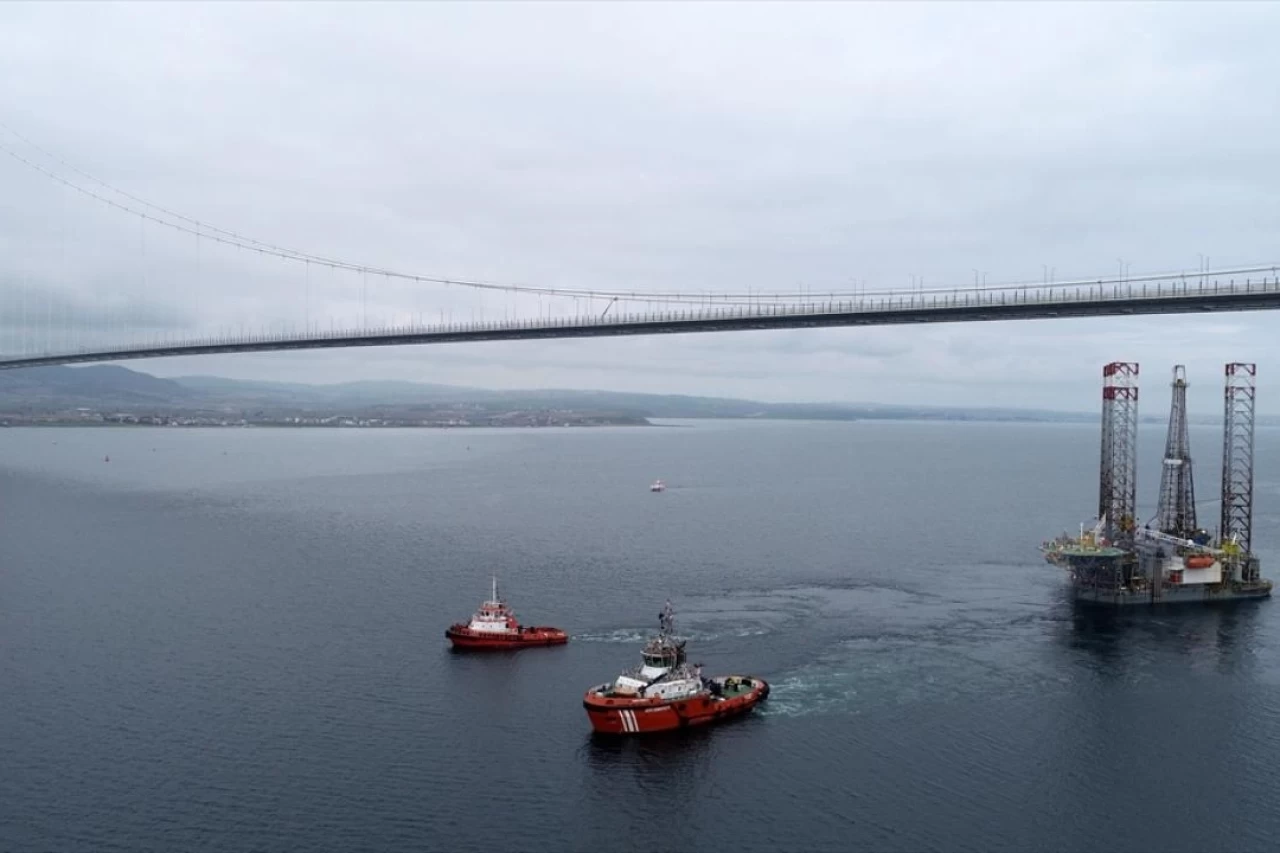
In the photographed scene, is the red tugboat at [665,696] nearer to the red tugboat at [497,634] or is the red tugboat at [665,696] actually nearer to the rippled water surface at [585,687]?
the rippled water surface at [585,687]

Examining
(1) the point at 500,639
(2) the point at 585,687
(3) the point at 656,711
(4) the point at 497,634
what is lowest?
(2) the point at 585,687

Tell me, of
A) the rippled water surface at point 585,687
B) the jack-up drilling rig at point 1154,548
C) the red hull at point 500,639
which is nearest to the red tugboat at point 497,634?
the red hull at point 500,639

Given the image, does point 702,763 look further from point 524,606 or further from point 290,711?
point 524,606

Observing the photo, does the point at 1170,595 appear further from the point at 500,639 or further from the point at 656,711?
the point at 500,639

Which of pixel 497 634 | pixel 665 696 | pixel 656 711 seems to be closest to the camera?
pixel 656 711

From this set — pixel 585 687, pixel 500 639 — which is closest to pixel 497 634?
pixel 500 639

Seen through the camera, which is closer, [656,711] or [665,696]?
[656,711]

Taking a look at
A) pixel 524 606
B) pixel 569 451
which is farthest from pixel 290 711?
pixel 569 451

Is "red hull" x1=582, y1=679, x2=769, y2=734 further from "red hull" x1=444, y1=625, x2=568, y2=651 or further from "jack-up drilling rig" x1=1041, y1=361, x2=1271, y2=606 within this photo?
"jack-up drilling rig" x1=1041, y1=361, x2=1271, y2=606
